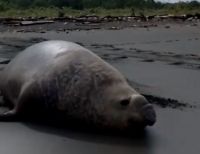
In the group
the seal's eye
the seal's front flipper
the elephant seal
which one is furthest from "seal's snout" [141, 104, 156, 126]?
the seal's front flipper

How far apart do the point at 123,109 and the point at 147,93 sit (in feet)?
6.30

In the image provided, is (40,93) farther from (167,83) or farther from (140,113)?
(167,83)

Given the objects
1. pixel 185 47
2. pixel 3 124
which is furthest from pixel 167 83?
pixel 185 47

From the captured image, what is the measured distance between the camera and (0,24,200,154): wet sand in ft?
17.2

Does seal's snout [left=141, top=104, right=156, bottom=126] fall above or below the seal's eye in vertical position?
below

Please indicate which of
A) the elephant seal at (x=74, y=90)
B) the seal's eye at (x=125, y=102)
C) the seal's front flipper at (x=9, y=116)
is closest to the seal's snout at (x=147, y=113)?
the elephant seal at (x=74, y=90)

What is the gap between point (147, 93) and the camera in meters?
7.31

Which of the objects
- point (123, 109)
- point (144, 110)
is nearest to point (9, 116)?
point (123, 109)

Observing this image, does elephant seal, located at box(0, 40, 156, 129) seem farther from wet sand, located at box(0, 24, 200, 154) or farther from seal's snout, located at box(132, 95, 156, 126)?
wet sand, located at box(0, 24, 200, 154)

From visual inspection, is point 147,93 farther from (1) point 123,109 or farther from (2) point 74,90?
(1) point 123,109

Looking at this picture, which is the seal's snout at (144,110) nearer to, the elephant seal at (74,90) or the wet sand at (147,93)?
the elephant seal at (74,90)

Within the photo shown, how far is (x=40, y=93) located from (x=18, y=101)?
0.87 feet

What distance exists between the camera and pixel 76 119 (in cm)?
571

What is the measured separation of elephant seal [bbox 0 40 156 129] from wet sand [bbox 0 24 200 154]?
0.18 meters
